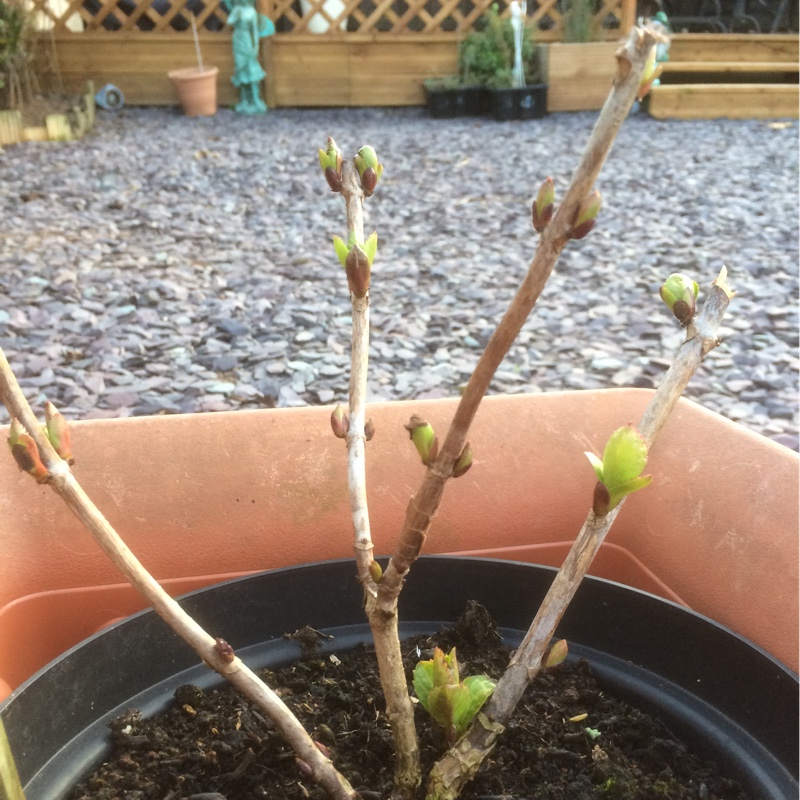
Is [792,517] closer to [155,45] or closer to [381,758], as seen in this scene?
[381,758]

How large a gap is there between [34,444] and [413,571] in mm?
447

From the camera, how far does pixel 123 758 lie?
641 millimetres

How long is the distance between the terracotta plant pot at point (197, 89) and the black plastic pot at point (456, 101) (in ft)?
4.68

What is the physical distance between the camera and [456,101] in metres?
5.18

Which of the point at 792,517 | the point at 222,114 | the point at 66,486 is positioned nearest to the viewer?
the point at 66,486

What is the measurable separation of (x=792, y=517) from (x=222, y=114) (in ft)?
17.4

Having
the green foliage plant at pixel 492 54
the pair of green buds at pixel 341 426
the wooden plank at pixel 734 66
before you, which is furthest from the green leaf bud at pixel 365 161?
the wooden plank at pixel 734 66

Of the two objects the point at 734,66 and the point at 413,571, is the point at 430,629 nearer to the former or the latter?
the point at 413,571

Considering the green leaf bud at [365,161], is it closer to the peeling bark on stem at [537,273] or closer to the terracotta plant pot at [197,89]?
the peeling bark on stem at [537,273]

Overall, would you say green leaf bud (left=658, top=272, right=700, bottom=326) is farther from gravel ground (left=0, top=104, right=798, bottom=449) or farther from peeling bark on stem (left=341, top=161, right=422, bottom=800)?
gravel ground (left=0, top=104, right=798, bottom=449)

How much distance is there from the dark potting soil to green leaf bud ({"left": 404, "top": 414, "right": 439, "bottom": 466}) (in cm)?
31

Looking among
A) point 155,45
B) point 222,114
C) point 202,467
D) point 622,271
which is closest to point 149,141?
point 222,114

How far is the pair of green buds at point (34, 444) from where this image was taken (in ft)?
1.34

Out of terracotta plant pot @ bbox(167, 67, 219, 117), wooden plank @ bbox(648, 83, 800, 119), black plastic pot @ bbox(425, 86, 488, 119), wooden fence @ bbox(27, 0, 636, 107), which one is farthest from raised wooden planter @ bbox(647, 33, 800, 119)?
terracotta plant pot @ bbox(167, 67, 219, 117)
